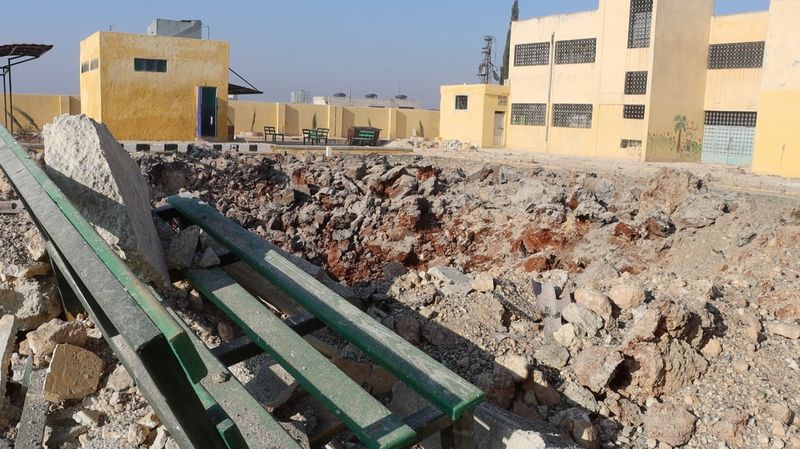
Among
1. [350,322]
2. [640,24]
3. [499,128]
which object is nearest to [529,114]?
[499,128]

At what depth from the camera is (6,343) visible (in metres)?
4.14

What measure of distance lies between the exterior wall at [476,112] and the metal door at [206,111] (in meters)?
12.5

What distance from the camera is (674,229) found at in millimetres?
9133

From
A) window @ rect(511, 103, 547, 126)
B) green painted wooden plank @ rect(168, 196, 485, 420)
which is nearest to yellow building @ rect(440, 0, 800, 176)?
window @ rect(511, 103, 547, 126)

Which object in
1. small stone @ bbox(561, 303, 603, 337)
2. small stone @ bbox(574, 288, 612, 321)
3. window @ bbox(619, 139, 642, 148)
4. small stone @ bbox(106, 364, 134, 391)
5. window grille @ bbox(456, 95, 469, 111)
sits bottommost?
small stone @ bbox(106, 364, 134, 391)

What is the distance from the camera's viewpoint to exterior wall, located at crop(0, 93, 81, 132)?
27219 millimetres

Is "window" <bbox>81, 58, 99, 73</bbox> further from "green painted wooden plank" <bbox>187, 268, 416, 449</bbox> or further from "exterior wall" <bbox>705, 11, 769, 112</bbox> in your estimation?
"exterior wall" <bbox>705, 11, 769, 112</bbox>

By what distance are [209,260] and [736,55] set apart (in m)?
24.7

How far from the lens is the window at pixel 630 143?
1003 inches

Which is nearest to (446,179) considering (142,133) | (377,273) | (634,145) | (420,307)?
(377,273)

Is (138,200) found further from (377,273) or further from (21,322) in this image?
(377,273)

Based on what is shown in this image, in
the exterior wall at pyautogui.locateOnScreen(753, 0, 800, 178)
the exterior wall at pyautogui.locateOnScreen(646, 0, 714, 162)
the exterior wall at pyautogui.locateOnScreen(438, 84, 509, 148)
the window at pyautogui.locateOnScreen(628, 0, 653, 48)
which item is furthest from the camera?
the exterior wall at pyautogui.locateOnScreen(438, 84, 509, 148)

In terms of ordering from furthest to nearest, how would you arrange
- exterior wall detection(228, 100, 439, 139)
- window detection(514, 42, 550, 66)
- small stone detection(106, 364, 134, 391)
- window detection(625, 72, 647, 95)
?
exterior wall detection(228, 100, 439, 139), window detection(514, 42, 550, 66), window detection(625, 72, 647, 95), small stone detection(106, 364, 134, 391)

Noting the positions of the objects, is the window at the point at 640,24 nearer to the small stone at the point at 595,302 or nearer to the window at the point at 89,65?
the window at the point at 89,65
